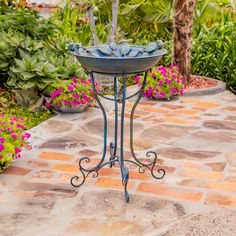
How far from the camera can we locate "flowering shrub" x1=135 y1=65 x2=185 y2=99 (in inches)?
242

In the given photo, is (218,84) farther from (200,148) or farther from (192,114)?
(200,148)

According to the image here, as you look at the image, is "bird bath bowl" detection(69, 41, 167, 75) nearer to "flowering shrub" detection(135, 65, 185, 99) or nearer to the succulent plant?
the succulent plant

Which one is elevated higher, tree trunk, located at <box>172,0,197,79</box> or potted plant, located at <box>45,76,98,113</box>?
tree trunk, located at <box>172,0,197,79</box>

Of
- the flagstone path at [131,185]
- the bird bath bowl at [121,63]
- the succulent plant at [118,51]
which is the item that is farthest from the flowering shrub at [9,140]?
the succulent plant at [118,51]

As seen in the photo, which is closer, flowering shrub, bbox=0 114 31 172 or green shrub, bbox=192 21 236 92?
flowering shrub, bbox=0 114 31 172

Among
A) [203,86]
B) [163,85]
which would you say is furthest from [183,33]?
[163,85]

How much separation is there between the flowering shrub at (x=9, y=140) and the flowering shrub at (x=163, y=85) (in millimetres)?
2346

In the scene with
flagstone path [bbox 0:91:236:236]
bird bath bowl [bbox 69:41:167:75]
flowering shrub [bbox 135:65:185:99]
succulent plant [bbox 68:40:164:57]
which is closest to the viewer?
flagstone path [bbox 0:91:236:236]

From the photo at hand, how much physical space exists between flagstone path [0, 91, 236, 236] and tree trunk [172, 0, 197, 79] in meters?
1.55

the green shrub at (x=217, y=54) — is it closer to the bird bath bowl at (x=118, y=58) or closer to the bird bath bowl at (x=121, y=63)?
the bird bath bowl at (x=121, y=63)

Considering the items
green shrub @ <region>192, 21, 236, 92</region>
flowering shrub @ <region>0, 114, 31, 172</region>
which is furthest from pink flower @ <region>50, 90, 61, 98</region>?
green shrub @ <region>192, 21, 236, 92</region>

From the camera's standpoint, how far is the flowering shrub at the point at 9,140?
3740mm

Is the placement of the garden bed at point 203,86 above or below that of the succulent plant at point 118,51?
below

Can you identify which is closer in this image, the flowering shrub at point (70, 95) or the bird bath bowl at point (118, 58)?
the bird bath bowl at point (118, 58)
